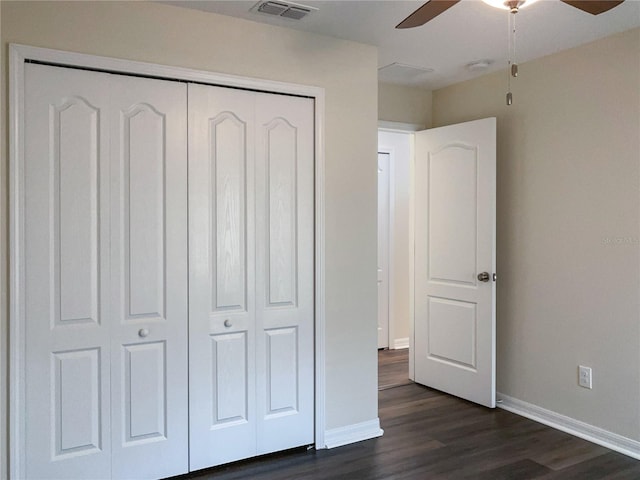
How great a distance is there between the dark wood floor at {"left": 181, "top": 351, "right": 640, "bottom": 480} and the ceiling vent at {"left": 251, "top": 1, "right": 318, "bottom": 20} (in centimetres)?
247

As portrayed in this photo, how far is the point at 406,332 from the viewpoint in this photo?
5.76 m

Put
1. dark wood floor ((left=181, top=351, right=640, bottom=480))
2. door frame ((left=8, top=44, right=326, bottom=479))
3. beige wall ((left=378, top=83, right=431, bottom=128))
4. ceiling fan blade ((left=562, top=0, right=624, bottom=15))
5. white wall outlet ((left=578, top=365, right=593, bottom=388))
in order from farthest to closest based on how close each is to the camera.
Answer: beige wall ((left=378, top=83, right=431, bottom=128))
white wall outlet ((left=578, top=365, right=593, bottom=388))
dark wood floor ((left=181, top=351, right=640, bottom=480))
door frame ((left=8, top=44, right=326, bottom=479))
ceiling fan blade ((left=562, top=0, right=624, bottom=15))

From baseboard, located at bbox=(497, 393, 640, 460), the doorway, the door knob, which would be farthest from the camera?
the doorway

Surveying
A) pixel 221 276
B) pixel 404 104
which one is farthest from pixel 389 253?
pixel 221 276

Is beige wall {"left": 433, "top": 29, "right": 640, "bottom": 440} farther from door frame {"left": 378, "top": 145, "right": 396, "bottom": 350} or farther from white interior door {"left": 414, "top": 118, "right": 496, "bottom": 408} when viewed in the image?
door frame {"left": 378, "top": 145, "right": 396, "bottom": 350}

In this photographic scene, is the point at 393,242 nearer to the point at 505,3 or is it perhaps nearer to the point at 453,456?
the point at 453,456

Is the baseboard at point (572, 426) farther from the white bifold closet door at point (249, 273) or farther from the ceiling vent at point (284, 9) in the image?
the ceiling vent at point (284, 9)

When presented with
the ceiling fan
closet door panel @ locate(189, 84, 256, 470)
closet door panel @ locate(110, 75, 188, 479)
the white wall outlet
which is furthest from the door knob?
closet door panel @ locate(110, 75, 188, 479)

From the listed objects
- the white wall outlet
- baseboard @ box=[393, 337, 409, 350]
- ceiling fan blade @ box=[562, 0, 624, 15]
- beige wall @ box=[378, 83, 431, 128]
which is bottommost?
baseboard @ box=[393, 337, 409, 350]

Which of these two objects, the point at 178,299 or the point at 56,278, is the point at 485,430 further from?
the point at 56,278

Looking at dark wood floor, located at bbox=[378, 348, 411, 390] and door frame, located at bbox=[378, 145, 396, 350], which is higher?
door frame, located at bbox=[378, 145, 396, 350]

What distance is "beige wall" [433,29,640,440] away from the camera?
3031 mm

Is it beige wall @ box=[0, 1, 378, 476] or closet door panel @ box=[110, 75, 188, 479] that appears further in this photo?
beige wall @ box=[0, 1, 378, 476]

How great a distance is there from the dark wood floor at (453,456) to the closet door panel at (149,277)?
36cm
